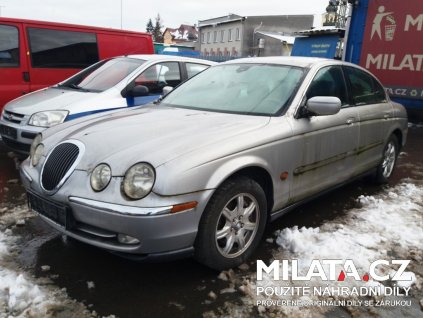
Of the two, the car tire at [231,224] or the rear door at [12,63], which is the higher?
the rear door at [12,63]

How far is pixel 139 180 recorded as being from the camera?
2.46m

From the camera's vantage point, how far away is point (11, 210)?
3.96 metres

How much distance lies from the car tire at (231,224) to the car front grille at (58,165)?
0.99 meters

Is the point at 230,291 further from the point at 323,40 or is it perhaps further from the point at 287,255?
the point at 323,40

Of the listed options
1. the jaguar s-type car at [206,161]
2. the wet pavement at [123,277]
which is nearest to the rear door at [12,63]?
the wet pavement at [123,277]

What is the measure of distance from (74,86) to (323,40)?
11.3 metres

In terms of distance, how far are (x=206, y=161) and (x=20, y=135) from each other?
3.37 m

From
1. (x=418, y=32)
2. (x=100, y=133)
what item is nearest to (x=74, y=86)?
(x=100, y=133)

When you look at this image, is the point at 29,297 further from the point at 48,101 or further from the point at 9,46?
the point at 9,46

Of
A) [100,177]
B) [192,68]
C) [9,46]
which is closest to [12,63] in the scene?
[9,46]

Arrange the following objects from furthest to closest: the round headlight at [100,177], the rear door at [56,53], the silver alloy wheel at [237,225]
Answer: the rear door at [56,53], the silver alloy wheel at [237,225], the round headlight at [100,177]

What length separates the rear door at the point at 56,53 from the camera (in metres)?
6.57

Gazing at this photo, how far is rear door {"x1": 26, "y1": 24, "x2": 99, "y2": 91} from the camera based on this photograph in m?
6.57

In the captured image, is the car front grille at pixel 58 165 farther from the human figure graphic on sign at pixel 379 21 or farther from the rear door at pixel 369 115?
the human figure graphic on sign at pixel 379 21
